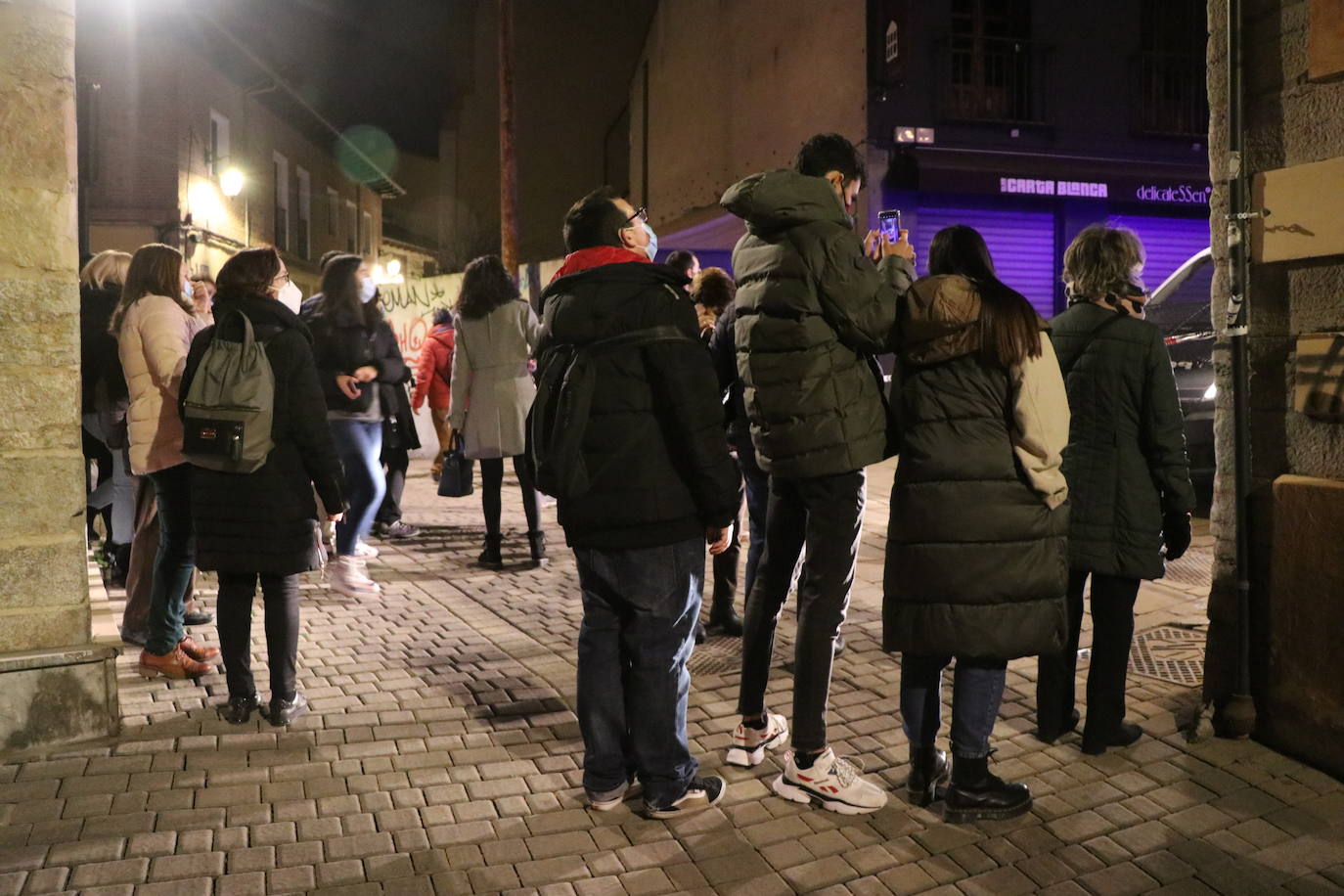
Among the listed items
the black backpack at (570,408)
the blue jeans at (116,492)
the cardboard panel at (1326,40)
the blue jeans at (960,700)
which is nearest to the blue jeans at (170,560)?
the blue jeans at (116,492)

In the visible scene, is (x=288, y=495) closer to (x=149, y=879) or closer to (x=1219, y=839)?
(x=149, y=879)

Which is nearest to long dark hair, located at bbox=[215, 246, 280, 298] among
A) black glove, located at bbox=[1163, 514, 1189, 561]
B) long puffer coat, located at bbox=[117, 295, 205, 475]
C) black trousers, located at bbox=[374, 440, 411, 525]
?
long puffer coat, located at bbox=[117, 295, 205, 475]

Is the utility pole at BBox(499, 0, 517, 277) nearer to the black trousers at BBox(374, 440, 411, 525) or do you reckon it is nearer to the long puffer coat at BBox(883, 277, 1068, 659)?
the black trousers at BBox(374, 440, 411, 525)

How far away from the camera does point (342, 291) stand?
277 inches

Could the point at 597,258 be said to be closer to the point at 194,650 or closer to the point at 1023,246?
the point at 194,650

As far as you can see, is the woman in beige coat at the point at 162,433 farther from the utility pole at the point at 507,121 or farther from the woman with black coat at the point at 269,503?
the utility pole at the point at 507,121

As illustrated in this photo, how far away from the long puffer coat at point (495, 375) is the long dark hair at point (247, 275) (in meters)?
3.02

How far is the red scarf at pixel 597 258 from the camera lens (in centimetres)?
363

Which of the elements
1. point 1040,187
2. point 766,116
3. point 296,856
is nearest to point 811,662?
point 296,856

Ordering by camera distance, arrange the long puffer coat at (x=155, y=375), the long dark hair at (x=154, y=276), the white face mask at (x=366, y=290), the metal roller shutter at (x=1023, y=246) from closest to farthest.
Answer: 1. the long puffer coat at (x=155, y=375)
2. the long dark hair at (x=154, y=276)
3. the white face mask at (x=366, y=290)
4. the metal roller shutter at (x=1023, y=246)

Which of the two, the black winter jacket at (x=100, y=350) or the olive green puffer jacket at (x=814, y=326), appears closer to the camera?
the olive green puffer jacket at (x=814, y=326)

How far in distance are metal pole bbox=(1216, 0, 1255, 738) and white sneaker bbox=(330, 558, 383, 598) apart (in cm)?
462

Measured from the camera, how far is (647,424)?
3549 mm

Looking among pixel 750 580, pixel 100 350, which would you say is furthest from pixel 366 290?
pixel 750 580
